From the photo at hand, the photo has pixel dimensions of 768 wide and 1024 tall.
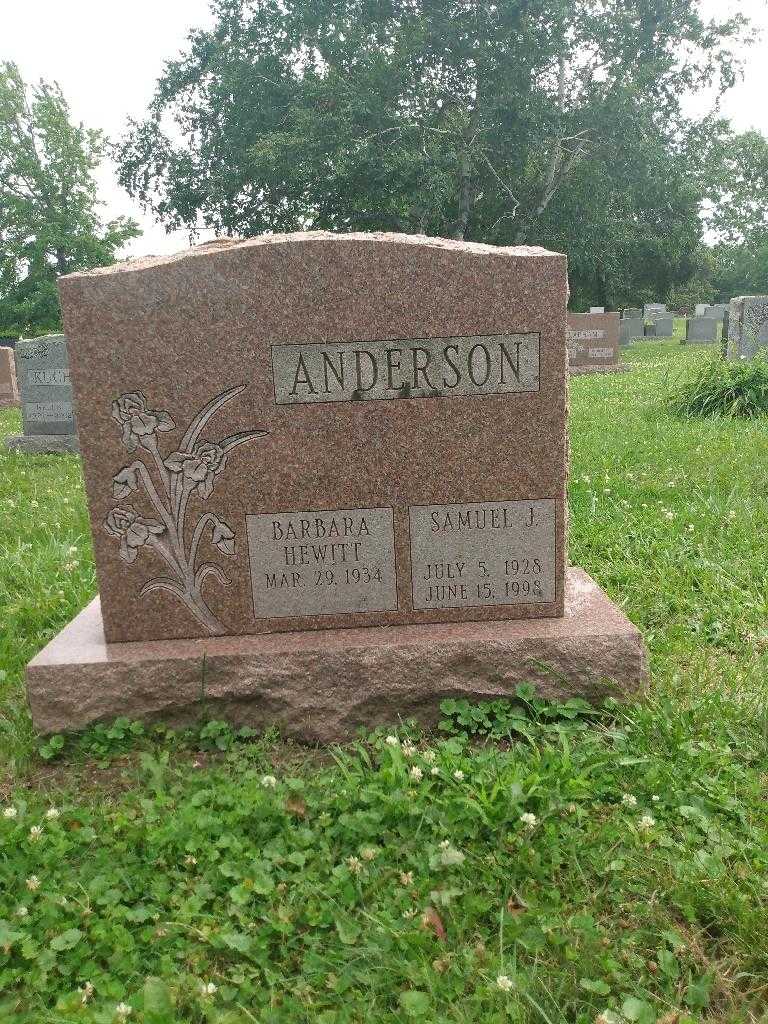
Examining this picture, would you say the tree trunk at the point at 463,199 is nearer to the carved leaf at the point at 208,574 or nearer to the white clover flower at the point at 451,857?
the carved leaf at the point at 208,574

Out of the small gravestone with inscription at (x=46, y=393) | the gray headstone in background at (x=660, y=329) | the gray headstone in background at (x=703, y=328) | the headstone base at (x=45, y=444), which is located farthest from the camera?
the gray headstone in background at (x=660, y=329)

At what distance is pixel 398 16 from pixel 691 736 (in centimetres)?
2419

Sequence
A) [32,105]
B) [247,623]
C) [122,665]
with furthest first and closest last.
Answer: [32,105]
[247,623]
[122,665]

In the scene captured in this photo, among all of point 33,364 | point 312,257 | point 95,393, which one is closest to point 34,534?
point 95,393

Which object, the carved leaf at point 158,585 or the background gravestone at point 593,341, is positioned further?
the background gravestone at point 593,341

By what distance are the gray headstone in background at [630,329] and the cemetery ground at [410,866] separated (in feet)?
76.3

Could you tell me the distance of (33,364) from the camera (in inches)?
384

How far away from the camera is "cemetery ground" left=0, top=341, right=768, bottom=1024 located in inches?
70.7

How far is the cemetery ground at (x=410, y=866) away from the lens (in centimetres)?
180

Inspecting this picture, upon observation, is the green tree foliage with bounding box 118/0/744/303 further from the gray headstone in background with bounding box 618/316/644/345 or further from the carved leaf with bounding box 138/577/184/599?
the carved leaf with bounding box 138/577/184/599

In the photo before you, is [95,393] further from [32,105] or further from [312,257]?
[32,105]

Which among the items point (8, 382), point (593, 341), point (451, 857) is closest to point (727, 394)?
point (451, 857)

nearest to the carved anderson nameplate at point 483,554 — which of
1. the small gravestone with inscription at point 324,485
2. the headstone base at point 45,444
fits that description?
the small gravestone with inscription at point 324,485

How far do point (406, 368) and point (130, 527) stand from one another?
1.16 metres
